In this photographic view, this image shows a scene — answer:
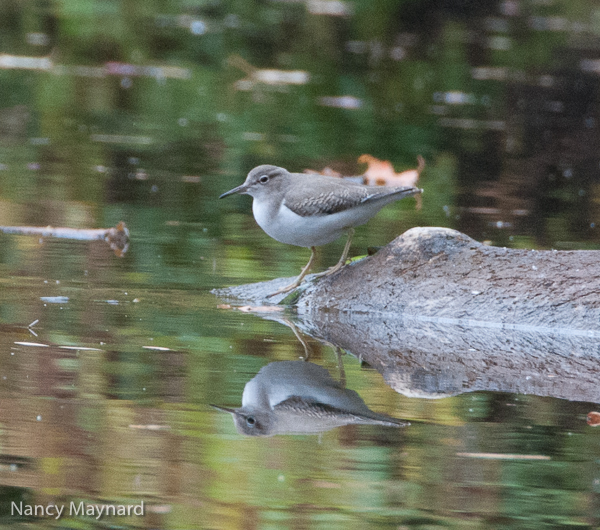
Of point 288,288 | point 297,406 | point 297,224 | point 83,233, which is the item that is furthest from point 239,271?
point 297,406

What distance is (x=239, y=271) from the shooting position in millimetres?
7277

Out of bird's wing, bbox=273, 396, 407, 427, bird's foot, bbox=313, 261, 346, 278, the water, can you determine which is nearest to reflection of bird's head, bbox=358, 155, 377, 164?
the water

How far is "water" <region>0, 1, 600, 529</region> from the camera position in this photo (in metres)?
3.97

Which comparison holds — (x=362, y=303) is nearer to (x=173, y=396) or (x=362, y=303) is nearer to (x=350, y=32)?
(x=173, y=396)

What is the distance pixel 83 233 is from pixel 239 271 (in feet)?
4.08

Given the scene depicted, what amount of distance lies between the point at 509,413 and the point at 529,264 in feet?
6.01

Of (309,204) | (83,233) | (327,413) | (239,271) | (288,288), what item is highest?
(309,204)

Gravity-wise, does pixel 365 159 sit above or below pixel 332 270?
below

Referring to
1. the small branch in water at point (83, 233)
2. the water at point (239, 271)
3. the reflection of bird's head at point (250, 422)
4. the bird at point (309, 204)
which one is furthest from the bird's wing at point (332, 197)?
the reflection of bird's head at point (250, 422)

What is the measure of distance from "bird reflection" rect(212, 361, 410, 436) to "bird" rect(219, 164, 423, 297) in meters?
1.31

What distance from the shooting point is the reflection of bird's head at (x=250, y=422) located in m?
4.45

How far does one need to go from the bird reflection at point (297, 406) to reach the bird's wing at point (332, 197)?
52.7 inches

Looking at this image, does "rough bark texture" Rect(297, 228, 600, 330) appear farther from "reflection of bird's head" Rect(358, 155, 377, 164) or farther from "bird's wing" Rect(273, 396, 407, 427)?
"reflection of bird's head" Rect(358, 155, 377, 164)

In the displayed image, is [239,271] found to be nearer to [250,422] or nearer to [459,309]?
[459,309]
